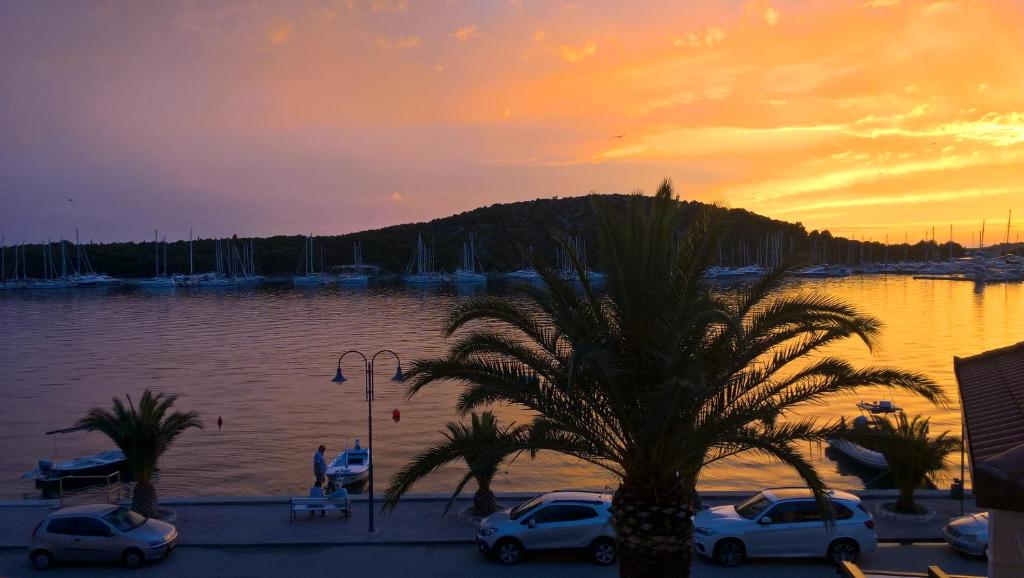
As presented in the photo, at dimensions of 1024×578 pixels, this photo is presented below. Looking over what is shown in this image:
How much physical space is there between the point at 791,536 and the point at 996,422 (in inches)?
294

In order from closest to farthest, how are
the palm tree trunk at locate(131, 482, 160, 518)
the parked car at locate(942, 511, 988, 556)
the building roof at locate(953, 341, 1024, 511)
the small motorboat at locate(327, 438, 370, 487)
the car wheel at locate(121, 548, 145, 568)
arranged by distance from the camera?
the building roof at locate(953, 341, 1024, 511) < the parked car at locate(942, 511, 988, 556) < the car wheel at locate(121, 548, 145, 568) < the palm tree trunk at locate(131, 482, 160, 518) < the small motorboat at locate(327, 438, 370, 487)

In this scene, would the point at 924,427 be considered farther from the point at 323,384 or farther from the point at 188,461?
the point at 323,384

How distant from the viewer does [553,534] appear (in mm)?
15312

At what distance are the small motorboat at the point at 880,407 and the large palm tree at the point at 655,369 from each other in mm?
28072

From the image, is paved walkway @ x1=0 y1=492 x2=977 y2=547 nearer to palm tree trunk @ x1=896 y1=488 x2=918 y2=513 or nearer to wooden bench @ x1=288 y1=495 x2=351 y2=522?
wooden bench @ x1=288 y1=495 x2=351 y2=522

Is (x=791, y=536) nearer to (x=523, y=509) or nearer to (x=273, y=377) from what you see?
(x=523, y=509)

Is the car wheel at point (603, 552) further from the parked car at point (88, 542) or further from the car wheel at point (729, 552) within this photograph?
the parked car at point (88, 542)

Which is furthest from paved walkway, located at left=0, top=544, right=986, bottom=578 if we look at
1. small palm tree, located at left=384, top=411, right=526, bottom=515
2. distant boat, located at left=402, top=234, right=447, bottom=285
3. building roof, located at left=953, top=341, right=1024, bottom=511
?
distant boat, located at left=402, top=234, right=447, bottom=285

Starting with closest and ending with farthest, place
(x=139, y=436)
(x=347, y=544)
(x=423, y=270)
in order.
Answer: (x=347, y=544)
(x=139, y=436)
(x=423, y=270)

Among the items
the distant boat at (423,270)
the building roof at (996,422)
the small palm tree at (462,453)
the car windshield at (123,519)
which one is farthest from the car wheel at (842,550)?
the distant boat at (423,270)

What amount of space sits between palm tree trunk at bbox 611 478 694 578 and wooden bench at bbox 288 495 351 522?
382 inches

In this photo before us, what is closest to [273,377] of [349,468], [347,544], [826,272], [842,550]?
[349,468]

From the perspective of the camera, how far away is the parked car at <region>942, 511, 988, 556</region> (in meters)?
14.9

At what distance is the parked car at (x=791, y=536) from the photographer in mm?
15062
